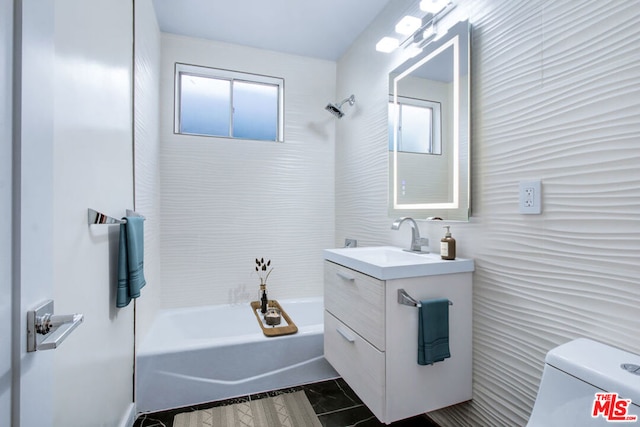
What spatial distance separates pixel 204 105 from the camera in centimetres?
281

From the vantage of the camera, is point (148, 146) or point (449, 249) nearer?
point (449, 249)

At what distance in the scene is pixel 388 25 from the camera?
2174 mm

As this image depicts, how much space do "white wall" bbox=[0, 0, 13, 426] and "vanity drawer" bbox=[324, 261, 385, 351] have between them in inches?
42.8

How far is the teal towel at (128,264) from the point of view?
140cm

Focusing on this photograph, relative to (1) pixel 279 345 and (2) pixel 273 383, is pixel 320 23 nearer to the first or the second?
(1) pixel 279 345

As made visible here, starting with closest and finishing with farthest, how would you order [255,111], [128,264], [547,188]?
[547,188] < [128,264] < [255,111]

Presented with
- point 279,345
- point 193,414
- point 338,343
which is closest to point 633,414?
point 338,343

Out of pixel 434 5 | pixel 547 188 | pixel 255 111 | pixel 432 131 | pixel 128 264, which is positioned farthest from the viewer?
pixel 255 111

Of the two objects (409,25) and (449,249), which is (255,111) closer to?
(409,25)

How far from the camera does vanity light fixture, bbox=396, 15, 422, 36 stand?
1.76 m

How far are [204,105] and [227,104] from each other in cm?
21

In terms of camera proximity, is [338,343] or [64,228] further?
[338,343]

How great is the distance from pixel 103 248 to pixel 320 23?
2.20 meters

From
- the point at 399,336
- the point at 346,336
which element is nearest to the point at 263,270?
the point at 346,336
